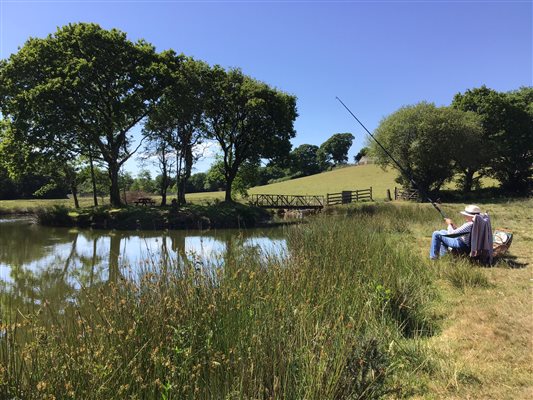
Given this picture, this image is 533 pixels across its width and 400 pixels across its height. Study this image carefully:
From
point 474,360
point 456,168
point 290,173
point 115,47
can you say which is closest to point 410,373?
point 474,360

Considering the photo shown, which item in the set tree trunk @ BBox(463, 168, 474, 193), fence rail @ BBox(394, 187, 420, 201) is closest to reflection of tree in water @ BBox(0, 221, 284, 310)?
fence rail @ BBox(394, 187, 420, 201)

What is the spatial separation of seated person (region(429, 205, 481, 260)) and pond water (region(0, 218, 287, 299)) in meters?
2.69

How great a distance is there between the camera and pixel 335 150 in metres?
94.5

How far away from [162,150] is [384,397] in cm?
2852

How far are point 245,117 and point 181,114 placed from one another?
5.80 m

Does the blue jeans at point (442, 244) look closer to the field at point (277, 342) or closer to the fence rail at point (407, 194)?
the field at point (277, 342)

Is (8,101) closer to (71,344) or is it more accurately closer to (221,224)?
(221,224)

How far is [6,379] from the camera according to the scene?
2152 mm

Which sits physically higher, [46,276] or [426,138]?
[426,138]

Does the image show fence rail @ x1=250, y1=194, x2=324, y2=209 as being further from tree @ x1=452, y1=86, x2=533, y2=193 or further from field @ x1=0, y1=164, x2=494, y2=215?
tree @ x1=452, y1=86, x2=533, y2=193

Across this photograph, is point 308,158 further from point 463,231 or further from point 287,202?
point 463,231

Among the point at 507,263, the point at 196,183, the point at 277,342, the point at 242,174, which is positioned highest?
the point at 196,183

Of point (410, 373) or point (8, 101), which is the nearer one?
point (410, 373)

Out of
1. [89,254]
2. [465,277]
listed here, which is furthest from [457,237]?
[89,254]
